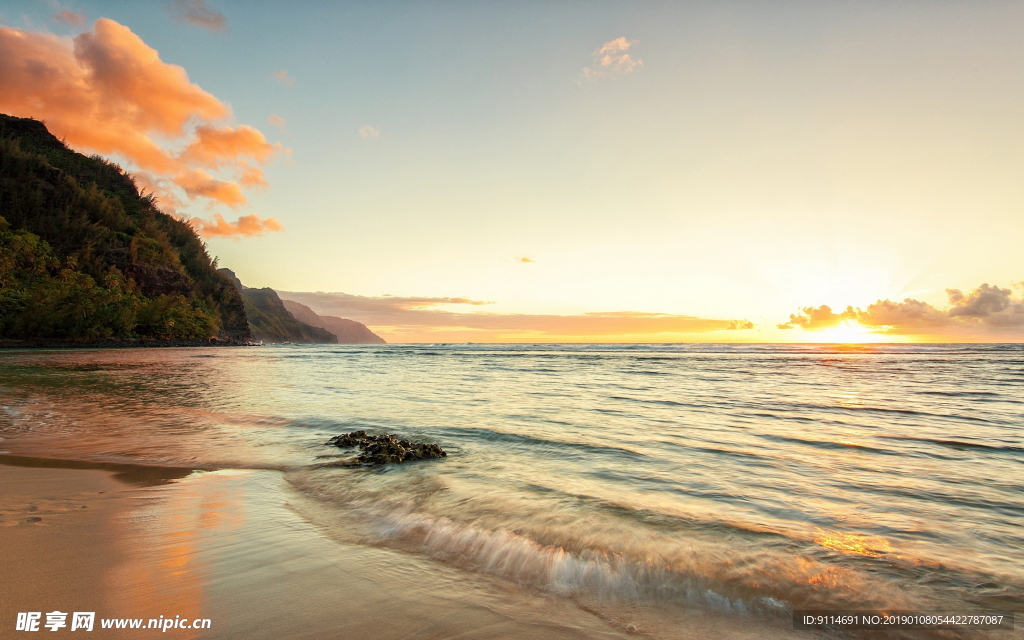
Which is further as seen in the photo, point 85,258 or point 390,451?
point 85,258

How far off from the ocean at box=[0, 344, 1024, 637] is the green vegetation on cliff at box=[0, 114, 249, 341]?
67.2 m

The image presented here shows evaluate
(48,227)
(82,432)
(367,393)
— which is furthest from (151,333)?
(82,432)

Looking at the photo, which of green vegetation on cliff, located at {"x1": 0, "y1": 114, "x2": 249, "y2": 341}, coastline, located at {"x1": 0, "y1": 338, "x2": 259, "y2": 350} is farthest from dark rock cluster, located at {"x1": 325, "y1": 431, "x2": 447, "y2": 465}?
green vegetation on cliff, located at {"x1": 0, "y1": 114, "x2": 249, "y2": 341}

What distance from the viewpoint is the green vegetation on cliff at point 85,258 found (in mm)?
62031

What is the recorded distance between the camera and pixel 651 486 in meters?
6.52

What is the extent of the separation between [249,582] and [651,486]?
203 inches

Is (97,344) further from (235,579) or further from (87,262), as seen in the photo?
(235,579)

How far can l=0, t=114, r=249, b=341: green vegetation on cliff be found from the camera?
6203cm

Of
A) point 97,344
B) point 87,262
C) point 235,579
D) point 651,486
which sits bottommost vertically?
point 97,344

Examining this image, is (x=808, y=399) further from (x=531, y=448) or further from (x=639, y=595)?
(x=639, y=595)

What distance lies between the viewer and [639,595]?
3646 mm

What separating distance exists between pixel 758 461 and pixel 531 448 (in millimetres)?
4243

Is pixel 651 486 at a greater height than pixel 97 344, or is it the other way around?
pixel 651 486

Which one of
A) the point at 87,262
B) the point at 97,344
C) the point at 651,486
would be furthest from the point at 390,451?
the point at 87,262
